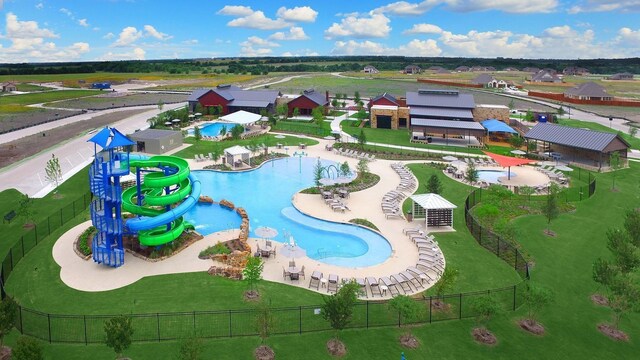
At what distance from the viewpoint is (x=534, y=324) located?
22.2m

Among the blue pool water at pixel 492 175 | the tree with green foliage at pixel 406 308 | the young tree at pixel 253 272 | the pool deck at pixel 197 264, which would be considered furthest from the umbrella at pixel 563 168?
the young tree at pixel 253 272

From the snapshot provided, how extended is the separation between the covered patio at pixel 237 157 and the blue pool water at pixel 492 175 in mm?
26299

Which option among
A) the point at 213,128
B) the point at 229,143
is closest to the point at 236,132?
the point at 229,143

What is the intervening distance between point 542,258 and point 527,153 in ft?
110

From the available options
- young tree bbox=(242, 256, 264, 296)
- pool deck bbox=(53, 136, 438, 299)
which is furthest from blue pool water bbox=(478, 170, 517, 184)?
young tree bbox=(242, 256, 264, 296)

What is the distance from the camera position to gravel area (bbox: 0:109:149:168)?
5784 cm

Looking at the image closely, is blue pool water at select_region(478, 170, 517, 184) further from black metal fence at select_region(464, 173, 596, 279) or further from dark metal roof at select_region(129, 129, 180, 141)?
dark metal roof at select_region(129, 129, 180, 141)

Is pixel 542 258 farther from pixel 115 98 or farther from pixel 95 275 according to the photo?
pixel 115 98

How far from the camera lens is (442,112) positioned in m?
74.8

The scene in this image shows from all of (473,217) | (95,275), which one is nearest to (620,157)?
(473,217)

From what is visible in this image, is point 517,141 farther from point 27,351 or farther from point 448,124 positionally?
point 27,351

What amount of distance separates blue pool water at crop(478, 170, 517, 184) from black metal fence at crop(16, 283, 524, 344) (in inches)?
1070

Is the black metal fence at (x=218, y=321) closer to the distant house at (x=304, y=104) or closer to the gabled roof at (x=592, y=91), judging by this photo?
the distant house at (x=304, y=104)

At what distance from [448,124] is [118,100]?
95764 millimetres
